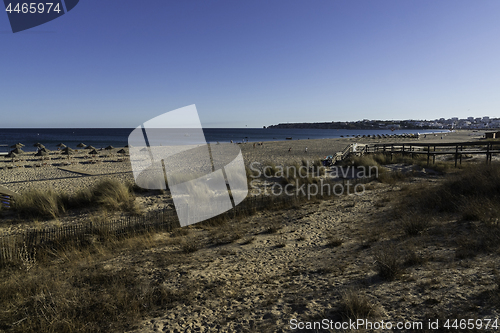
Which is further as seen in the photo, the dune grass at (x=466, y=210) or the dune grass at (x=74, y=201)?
the dune grass at (x=74, y=201)

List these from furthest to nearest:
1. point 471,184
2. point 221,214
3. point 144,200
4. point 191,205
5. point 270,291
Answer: point 144,200 → point 191,205 → point 221,214 → point 471,184 → point 270,291

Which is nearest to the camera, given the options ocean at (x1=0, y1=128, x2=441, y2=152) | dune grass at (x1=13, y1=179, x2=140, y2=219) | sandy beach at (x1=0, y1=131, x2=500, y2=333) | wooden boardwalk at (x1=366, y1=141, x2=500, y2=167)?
sandy beach at (x1=0, y1=131, x2=500, y2=333)

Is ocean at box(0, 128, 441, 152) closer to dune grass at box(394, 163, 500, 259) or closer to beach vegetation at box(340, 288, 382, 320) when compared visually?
dune grass at box(394, 163, 500, 259)

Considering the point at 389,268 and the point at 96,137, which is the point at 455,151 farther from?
the point at 96,137

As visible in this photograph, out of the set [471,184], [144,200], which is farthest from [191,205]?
[471,184]

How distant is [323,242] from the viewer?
251 inches

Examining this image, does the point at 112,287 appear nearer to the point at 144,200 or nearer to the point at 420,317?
the point at 420,317

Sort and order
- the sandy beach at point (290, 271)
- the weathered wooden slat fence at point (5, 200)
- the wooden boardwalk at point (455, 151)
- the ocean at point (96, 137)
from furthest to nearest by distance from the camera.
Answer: the ocean at point (96, 137) → the wooden boardwalk at point (455, 151) → the weathered wooden slat fence at point (5, 200) → the sandy beach at point (290, 271)

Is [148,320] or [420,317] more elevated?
[420,317]

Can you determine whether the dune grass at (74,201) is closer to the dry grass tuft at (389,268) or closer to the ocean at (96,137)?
the dry grass tuft at (389,268)

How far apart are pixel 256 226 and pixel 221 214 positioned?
152 cm

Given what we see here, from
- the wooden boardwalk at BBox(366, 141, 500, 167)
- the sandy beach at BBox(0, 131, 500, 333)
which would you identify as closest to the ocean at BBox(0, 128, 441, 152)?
the sandy beach at BBox(0, 131, 500, 333)

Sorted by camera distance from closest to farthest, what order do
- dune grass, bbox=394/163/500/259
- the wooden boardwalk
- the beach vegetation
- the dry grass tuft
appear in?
the beach vegetation
the dry grass tuft
dune grass, bbox=394/163/500/259
the wooden boardwalk

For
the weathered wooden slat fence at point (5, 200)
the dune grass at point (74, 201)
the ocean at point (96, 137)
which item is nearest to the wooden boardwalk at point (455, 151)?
the dune grass at point (74, 201)
